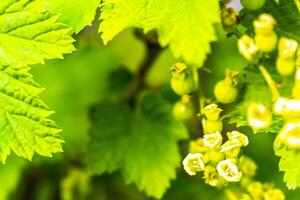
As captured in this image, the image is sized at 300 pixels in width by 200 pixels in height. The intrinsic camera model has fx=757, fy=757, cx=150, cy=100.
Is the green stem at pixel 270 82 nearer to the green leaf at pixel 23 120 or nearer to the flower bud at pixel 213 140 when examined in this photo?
the flower bud at pixel 213 140

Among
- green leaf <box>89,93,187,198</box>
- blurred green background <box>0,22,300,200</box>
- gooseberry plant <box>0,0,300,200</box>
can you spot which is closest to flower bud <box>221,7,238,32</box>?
gooseberry plant <box>0,0,300,200</box>

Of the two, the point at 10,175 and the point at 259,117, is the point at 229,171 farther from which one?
the point at 10,175

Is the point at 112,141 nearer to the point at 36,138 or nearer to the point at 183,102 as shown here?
the point at 183,102

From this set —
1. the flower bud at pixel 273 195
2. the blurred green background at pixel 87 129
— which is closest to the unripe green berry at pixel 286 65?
the flower bud at pixel 273 195

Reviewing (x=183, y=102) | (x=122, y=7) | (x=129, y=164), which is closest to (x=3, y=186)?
(x=129, y=164)

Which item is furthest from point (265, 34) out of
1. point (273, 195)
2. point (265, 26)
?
point (273, 195)

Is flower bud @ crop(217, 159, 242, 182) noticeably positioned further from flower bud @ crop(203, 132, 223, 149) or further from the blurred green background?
the blurred green background
